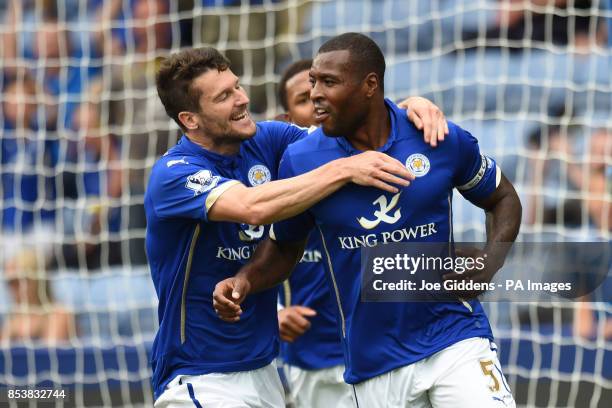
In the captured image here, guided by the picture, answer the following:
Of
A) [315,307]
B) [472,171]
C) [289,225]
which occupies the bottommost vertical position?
[315,307]

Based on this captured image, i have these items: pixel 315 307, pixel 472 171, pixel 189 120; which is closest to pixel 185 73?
pixel 189 120

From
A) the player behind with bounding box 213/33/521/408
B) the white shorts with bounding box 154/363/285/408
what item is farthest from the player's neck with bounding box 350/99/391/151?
the white shorts with bounding box 154/363/285/408

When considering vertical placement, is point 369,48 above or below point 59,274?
above

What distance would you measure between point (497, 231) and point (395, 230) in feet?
1.39

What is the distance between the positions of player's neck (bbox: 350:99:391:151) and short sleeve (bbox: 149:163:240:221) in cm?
49

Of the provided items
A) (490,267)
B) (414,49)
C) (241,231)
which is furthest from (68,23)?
(490,267)

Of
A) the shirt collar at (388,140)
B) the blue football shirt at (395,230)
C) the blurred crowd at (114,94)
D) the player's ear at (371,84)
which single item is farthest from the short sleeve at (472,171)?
the blurred crowd at (114,94)

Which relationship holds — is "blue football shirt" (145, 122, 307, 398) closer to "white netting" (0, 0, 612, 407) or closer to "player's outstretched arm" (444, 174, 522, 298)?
"player's outstretched arm" (444, 174, 522, 298)

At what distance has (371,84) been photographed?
4227mm

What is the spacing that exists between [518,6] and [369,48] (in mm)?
3959

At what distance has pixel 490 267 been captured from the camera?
4.18m

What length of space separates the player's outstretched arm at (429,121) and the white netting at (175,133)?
326cm

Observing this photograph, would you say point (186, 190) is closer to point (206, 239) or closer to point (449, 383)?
point (206, 239)

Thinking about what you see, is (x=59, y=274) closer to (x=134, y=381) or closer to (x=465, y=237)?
(x=134, y=381)
